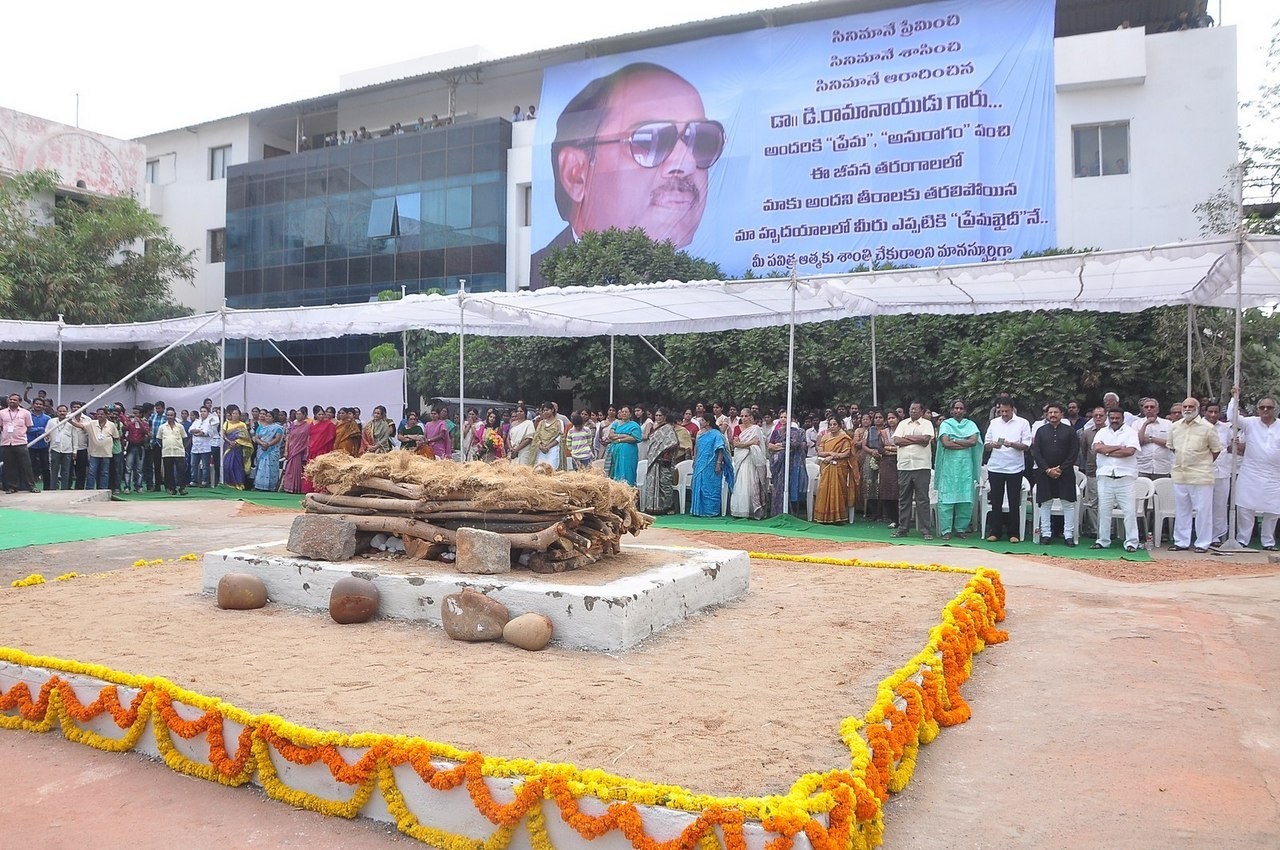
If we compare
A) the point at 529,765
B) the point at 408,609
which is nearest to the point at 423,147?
the point at 408,609

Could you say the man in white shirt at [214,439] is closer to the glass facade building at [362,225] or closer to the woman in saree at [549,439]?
the woman in saree at [549,439]

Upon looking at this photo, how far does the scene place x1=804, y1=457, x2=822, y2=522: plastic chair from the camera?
38.3 ft

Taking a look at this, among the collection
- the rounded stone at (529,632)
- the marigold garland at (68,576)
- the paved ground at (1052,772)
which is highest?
the rounded stone at (529,632)

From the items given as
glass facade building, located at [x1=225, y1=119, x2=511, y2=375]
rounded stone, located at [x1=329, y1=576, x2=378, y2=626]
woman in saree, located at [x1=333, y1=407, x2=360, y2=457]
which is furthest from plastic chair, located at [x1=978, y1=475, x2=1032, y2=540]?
glass facade building, located at [x1=225, y1=119, x2=511, y2=375]

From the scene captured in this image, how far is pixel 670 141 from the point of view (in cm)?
2147

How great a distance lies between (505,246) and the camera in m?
23.6

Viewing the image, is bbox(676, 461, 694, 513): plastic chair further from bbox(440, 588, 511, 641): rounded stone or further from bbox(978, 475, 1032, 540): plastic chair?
bbox(440, 588, 511, 641): rounded stone

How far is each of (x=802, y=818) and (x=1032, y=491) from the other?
28.1 feet

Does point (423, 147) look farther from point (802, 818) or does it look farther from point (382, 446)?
point (802, 818)

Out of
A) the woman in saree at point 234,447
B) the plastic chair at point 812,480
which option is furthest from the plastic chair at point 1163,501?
the woman in saree at point 234,447

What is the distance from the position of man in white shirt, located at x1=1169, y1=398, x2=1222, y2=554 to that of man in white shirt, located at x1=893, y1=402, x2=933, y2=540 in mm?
2323

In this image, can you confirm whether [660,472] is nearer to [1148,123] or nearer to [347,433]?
[347,433]

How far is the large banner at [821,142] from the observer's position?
1805 cm

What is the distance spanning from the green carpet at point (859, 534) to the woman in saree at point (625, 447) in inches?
32.6
